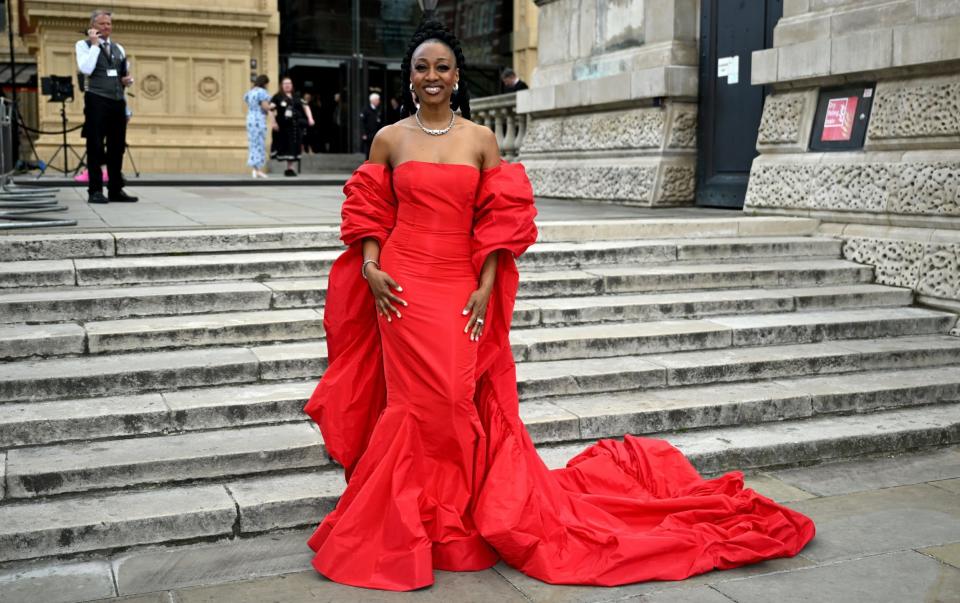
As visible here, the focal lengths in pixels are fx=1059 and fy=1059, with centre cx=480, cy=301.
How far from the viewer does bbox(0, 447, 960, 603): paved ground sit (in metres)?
3.94

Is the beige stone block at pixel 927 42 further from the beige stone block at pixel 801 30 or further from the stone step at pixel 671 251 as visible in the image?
the stone step at pixel 671 251

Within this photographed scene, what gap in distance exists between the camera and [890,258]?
813cm

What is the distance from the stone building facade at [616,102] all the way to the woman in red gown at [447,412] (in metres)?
7.17

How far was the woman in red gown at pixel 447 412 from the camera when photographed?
4109 mm

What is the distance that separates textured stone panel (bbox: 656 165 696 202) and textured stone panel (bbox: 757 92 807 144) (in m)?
1.71

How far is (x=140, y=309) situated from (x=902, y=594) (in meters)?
4.45

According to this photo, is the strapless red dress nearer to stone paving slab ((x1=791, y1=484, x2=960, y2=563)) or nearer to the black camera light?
stone paving slab ((x1=791, y1=484, x2=960, y2=563))

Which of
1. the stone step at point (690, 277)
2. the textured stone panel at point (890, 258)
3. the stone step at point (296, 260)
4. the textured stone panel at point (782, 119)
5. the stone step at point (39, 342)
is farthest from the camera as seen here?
the textured stone panel at point (782, 119)

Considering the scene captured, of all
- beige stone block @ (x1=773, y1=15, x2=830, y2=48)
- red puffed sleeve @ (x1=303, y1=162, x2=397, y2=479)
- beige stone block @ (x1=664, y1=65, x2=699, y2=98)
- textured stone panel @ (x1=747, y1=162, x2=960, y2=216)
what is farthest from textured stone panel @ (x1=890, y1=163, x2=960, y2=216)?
red puffed sleeve @ (x1=303, y1=162, x2=397, y2=479)

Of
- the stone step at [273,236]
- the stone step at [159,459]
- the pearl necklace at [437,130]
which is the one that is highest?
the pearl necklace at [437,130]

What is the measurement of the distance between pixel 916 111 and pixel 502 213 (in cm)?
498

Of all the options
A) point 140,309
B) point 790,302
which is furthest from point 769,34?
point 140,309

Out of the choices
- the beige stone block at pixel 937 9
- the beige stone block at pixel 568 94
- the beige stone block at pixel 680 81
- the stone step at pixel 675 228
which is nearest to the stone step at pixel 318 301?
the stone step at pixel 675 228

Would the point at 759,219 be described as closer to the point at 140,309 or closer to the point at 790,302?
the point at 790,302
